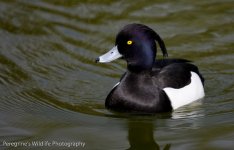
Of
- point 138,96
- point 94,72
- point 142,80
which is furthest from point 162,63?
point 94,72

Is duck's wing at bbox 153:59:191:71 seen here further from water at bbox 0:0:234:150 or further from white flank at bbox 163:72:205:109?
water at bbox 0:0:234:150

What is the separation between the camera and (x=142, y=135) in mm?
7871


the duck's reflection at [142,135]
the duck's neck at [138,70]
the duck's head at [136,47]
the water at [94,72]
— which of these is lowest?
the duck's reflection at [142,135]

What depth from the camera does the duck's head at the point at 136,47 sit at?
8266 millimetres

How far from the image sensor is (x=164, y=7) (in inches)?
464

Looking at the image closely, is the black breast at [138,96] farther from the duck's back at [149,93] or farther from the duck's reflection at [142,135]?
the duck's reflection at [142,135]

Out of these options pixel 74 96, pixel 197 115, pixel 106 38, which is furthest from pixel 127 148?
pixel 106 38

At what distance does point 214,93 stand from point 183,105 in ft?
2.34

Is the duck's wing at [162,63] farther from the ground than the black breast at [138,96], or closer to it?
farther from the ground

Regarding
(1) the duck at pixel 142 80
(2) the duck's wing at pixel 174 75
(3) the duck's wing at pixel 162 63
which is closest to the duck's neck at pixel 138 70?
(1) the duck at pixel 142 80

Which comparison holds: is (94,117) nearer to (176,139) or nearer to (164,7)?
(176,139)

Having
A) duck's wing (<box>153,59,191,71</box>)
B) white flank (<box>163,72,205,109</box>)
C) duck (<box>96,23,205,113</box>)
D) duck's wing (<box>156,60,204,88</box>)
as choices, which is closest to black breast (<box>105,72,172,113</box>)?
duck (<box>96,23,205,113</box>)

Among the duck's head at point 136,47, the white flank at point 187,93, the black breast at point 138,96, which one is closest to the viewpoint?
the duck's head at point 136,47

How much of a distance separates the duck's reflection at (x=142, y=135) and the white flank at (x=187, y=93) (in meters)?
0.59
